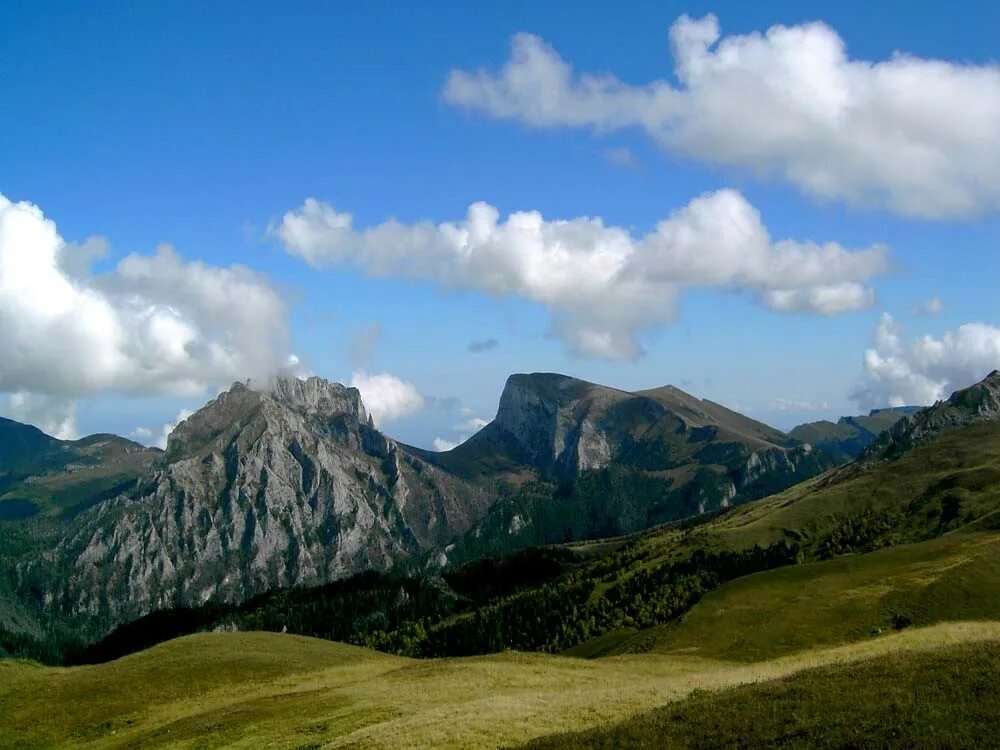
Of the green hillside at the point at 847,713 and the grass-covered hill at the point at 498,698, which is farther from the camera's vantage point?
the grass-covered hill at the point at 498,698

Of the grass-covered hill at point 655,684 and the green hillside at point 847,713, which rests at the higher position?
the green hillside at point 847,713

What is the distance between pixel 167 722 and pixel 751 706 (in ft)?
171

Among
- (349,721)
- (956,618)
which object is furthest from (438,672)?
(956,618)

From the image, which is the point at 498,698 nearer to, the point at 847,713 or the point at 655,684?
the point at 655,684

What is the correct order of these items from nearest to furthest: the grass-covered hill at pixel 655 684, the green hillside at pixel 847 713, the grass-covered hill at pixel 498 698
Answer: the green hillside at pixel 847 713
the grass-covered hill at pixel 498 698
the grass-covered hill at pixel 655 684

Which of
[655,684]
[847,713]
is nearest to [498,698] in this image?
[655,684]

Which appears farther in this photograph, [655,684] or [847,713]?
[655,684]

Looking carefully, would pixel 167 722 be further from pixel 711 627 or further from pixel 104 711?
pixel 711 627

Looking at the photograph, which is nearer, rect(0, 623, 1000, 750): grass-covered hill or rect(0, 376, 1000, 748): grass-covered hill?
rect(0, 623, 1000, 750): grass-covered hill

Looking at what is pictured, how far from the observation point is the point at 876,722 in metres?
30.9

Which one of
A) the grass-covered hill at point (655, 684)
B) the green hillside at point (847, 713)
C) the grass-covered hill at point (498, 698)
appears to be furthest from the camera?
the grass-covered hill at point (655, 684)

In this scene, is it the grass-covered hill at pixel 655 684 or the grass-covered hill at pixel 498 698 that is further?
the grass-covered hill at pixel 655 684

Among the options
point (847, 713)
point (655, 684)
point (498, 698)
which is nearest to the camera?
point (847, 713)

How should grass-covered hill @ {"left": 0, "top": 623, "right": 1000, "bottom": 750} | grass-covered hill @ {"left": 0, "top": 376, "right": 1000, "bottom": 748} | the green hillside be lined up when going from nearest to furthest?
1. the green hillside
2. grass-covered hill @ {"left": 0, "top": 623, "right": 1000, "bottom": 750}
3. grass-covered hill @ {"left": 0, "top": 376, "right": 1000, "bottom": 748}
